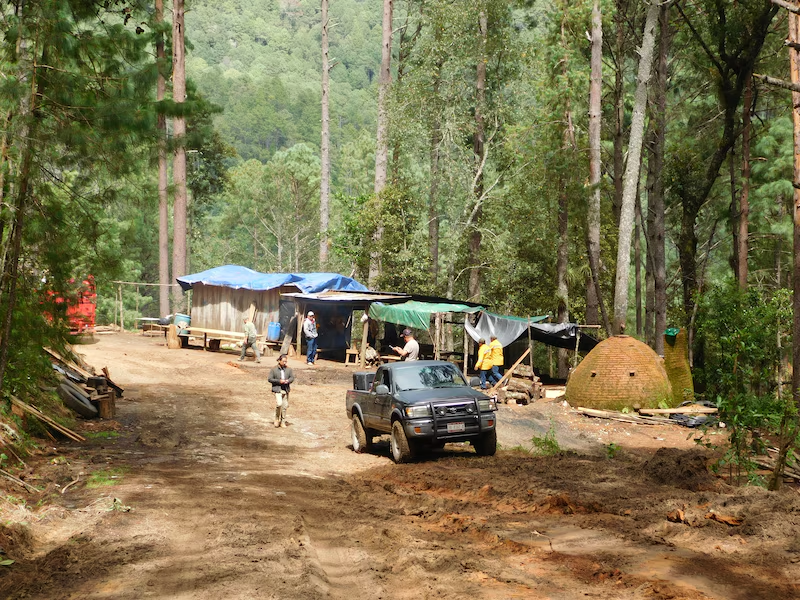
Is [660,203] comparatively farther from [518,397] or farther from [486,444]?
[486,444]

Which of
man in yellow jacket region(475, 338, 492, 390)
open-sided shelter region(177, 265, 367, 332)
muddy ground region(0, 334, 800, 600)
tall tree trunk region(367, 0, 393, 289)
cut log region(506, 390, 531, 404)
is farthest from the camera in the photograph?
tall tree trunk region(367, 0, 393, 289)

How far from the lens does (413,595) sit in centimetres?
709

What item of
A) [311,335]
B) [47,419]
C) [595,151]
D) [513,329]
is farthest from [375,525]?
[311,335]

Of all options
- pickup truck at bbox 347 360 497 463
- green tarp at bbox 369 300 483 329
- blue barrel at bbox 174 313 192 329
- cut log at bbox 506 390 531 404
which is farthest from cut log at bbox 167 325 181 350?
pickup truck at bbox 347 360 497 463

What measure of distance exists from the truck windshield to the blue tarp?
18.1 m

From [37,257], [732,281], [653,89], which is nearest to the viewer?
[37,257]

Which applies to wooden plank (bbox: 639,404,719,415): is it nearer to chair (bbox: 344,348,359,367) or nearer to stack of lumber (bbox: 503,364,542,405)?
stack of lumber (bbox: 503,364,542,405)

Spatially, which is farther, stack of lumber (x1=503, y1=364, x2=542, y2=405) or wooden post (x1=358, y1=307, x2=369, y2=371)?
wooden post (x1=358, y1=307, x2=369, y2=371)

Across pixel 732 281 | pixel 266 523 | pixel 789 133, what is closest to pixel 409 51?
pixel 789 133

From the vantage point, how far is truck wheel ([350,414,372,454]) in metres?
17.0

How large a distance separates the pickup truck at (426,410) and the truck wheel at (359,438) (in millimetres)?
341

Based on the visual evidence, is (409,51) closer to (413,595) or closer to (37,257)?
(37,257)

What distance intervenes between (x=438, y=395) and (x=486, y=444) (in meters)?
1.30

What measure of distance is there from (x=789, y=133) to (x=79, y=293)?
36.4m
